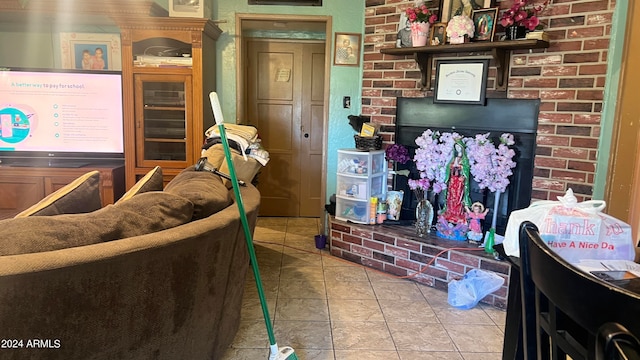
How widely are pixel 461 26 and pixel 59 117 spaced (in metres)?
3.22

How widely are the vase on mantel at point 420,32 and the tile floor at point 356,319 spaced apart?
1700 millimetres

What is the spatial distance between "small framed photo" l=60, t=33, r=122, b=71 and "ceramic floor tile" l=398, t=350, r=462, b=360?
3.27 meters

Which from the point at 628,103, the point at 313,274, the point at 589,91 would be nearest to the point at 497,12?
the point at 589,91

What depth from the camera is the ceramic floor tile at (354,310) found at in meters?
2.50

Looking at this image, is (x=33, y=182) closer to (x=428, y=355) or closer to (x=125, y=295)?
(x=125, y=295)

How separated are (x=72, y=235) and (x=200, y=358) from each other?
2.59 feet

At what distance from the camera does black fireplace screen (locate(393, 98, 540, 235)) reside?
116 inches

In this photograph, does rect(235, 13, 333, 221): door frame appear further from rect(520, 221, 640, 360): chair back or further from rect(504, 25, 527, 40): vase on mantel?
rect(520, 221, 640, 360): chair back

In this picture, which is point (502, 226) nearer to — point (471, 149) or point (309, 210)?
point (471, 149)

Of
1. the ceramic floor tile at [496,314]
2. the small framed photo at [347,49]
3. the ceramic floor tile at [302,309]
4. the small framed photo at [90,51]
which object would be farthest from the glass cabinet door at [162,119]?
the ceramic floor tile at [496,314]

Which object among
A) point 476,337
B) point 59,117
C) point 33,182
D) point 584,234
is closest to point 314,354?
point 476,337

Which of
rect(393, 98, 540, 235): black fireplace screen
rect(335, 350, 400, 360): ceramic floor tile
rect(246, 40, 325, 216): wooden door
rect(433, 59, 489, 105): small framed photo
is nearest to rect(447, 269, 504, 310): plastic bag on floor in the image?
rect(393, 98, 540, 235): black fireplace screen

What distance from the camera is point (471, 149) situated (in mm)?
3049

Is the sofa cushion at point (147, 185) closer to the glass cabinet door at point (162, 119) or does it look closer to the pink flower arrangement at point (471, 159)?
the glass cabinet door at point (162, 119)
